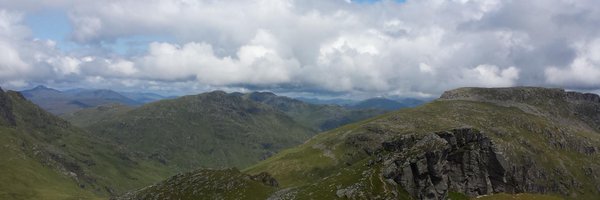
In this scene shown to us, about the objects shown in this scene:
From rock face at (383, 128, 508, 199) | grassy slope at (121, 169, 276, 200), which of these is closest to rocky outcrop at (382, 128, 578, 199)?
rock face at (383, 128, 508, 199)

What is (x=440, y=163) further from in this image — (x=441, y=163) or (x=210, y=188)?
(x=210, y=188)

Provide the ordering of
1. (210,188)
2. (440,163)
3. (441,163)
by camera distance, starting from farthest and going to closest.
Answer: (210,188) → (441,163) → (440,163)

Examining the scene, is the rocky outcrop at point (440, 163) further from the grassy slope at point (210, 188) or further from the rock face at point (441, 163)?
the grassy slope at point (210, 188)

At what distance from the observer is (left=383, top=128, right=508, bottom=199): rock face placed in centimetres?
13238

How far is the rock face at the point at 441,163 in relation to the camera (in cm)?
13238

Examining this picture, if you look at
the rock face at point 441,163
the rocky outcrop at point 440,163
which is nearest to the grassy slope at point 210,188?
the rocky outcrop at point 440,163

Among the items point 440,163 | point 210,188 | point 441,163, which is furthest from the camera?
point 210,188

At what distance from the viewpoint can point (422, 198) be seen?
130500mm

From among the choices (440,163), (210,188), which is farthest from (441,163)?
(210,188)

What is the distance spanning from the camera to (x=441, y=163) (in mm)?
142125

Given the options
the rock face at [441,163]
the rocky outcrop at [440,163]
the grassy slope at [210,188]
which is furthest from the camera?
the grassy slope at [210,188]

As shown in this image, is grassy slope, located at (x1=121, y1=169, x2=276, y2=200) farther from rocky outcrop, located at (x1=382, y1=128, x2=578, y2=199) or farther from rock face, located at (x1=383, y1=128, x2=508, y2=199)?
rock face, located at (x1=383, y1=128, x2=508, y2=199)

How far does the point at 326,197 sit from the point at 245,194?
3491 cm

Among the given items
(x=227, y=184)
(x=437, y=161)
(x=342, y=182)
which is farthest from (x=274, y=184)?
(x=437, y=161)
